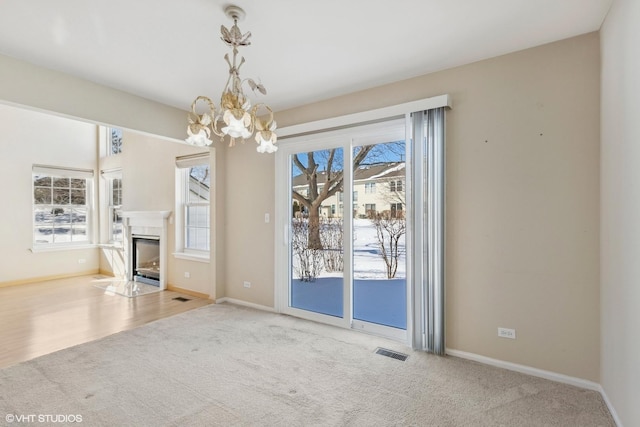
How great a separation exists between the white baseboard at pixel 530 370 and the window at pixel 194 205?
150 inches

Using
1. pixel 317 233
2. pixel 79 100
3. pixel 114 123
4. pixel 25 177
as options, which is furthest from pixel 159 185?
pixel 317 233

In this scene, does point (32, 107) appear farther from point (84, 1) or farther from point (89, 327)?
point (89, 327)

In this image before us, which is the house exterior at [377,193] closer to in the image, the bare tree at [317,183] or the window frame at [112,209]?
the bare tree at [317,183]

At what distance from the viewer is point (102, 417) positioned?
78.1 inches

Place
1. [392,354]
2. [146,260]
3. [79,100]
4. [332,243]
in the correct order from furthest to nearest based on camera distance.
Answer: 1. [146,260]
2. [332,243]
3. [79,100]
4. [392,354]

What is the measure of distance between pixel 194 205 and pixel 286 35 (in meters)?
3.49

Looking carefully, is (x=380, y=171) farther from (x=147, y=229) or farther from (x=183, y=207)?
(x=147, y=229)

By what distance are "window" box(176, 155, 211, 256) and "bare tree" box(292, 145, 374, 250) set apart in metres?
1.77

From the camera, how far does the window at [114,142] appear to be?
6.65 metres

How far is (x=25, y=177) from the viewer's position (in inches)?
227

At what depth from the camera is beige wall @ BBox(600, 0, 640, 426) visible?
1683 millimetres

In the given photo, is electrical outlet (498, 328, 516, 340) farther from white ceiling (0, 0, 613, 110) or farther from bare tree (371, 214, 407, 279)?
white ceiling (0, 0, 613, 110)

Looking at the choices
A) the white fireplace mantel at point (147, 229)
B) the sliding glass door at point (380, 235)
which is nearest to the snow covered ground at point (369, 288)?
the sliding glass door at point (380, 235)

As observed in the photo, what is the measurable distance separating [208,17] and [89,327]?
3.49 metres
